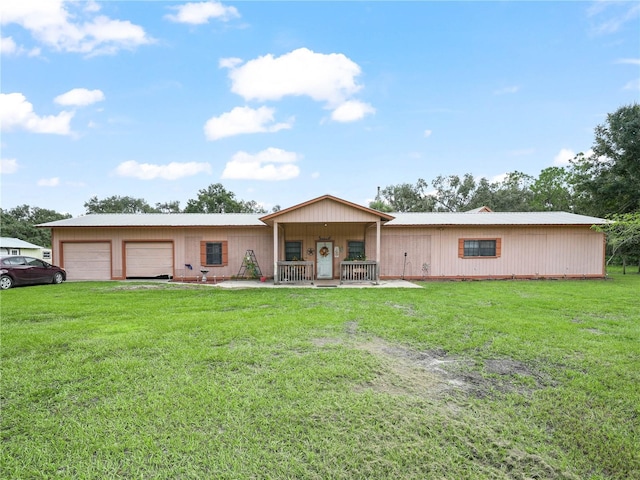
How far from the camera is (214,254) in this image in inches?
575

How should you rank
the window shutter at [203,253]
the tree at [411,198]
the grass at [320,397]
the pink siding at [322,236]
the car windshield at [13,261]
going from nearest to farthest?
the grass at [320,397] → the car windshield at [13,261] → the window shutter at [203,253] → the pink siding at [322,236] → the tree at [411,198]

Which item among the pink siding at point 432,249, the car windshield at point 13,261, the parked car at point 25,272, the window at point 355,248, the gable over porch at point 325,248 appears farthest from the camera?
the window at point 355,248

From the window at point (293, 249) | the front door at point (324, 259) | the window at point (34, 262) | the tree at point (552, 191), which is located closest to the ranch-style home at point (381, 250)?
the window at point (293, 249)

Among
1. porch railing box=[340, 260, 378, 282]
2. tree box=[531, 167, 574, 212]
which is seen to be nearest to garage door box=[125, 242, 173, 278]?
porch railing box=[340, 260, 378, 282]

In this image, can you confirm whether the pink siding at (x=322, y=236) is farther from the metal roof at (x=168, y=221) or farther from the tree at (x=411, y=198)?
the tree at (x=411, y=198)

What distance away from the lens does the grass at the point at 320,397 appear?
2227 mm

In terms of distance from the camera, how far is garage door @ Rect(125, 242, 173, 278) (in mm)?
14539

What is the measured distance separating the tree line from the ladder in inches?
483

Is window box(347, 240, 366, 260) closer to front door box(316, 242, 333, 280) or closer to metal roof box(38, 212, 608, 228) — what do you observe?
front door box(316, 242, 333, 280)

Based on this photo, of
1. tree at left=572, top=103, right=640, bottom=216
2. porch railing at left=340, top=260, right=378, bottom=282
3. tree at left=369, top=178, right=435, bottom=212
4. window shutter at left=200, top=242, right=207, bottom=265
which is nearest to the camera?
porch railing at left=340, top=260, right=378, bottom=282

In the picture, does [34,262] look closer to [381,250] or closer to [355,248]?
[355,248]

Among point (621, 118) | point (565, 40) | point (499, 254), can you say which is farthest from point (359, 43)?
point (621, 118)

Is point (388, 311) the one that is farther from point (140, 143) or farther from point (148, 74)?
point (140, 143)

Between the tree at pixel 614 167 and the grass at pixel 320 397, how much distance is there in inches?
813
